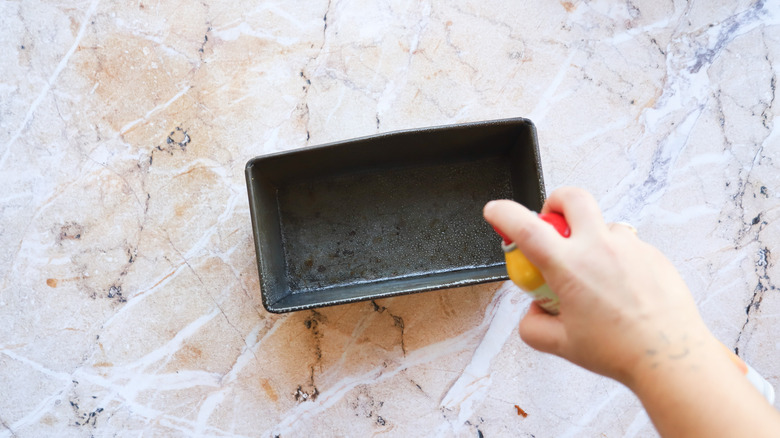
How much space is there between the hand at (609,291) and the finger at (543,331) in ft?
0.08

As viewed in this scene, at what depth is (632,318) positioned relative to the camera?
55 cm

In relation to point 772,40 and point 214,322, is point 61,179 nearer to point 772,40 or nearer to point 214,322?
point 214,322

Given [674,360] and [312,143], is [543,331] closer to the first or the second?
[674,360]

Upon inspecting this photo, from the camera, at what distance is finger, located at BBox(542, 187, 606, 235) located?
56 cm

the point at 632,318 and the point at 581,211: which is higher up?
the point at 581,211

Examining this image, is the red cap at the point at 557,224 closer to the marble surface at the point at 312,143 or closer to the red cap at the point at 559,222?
the red cap at the point at 559,222

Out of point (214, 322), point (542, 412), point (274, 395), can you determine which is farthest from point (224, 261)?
point (542, 412)

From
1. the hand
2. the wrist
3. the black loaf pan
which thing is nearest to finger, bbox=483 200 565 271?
the hand

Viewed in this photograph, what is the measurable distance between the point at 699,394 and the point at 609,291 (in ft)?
0.45

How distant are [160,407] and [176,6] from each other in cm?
77

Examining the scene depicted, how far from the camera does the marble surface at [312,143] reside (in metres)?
0.92

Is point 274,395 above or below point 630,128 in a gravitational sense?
below

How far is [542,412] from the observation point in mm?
916

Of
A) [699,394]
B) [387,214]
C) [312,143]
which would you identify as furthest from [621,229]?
[312,143]
